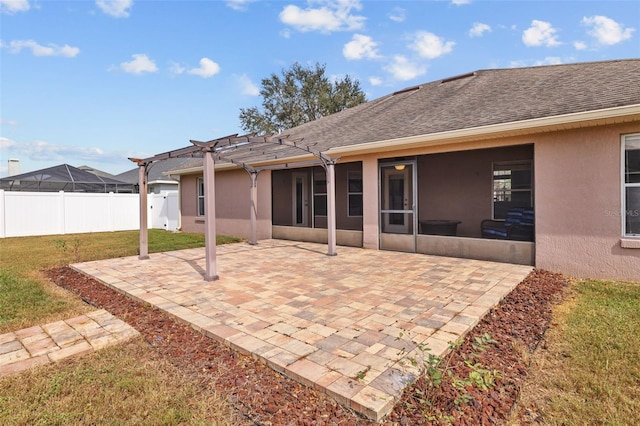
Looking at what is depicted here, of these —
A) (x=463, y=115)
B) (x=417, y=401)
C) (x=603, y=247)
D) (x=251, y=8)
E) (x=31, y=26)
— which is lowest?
(x=417, y=401)

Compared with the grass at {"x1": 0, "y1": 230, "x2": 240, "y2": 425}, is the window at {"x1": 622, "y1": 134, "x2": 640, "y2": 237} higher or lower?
higher

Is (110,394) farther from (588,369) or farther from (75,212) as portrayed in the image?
(75,212)

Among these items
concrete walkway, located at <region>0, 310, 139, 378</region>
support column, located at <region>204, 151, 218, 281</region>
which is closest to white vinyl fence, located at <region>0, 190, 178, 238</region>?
support column, located at <region>204, 151, 218, 281</region>

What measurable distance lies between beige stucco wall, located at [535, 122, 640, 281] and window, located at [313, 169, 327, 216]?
6995 millimetres

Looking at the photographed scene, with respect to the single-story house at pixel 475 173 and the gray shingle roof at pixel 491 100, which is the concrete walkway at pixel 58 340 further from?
the gray shingle roof at pixel 491 100

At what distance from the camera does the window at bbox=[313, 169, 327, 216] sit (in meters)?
12.0

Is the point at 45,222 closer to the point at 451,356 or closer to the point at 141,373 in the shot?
the point at 141,373

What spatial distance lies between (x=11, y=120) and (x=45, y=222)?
15979 mm

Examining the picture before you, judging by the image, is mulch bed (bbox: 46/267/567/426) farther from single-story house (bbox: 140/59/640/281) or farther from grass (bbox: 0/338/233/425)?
single-story house (bbox: 140/59/640/281)

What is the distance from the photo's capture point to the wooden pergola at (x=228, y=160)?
5.68 m

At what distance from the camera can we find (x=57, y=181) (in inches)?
770

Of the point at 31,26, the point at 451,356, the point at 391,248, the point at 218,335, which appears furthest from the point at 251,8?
the point at 451,356

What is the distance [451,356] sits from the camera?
2965mm

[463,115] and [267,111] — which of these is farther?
Answer: [267,111]
